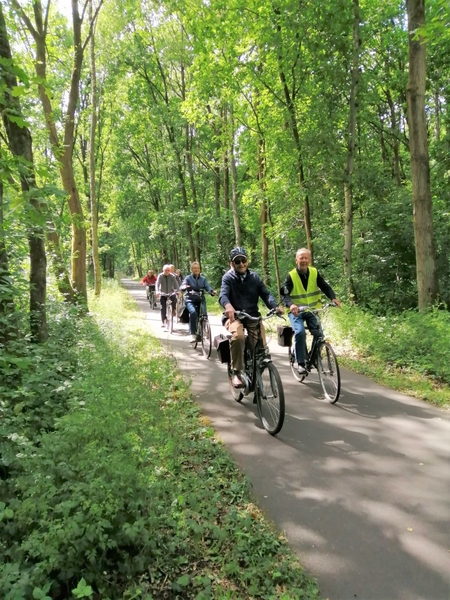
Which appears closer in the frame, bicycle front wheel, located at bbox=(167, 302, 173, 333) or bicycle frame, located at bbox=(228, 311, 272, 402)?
bicycle frame, located at bbox=(228, 311, 272, 402)

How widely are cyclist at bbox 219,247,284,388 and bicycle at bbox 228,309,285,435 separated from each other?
92mm

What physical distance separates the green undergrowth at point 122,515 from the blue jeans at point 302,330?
8.31ft

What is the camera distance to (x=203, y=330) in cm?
952

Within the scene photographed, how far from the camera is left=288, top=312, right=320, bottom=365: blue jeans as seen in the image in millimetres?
6297

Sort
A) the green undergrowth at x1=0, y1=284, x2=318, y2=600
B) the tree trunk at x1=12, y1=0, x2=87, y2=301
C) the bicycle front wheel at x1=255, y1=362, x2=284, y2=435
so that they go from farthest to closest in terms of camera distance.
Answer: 1. the tree trunk at x1=12, y1=0, x2=87, y2=301
2. the bicycle front wheel at x1=255, y1=362, x2=284, y2=435
3. the green undergrowth at x1=0, y1=284, x2=318, y2=600

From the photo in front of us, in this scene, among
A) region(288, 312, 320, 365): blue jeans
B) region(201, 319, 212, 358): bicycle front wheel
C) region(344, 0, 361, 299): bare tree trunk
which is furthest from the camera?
region(344, 0, 361, 299): bare tree trunk

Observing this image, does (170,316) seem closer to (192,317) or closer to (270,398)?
(192,317)

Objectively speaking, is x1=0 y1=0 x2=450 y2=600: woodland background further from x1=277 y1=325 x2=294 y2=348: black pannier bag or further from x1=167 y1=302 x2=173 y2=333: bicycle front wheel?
x1=277 y1=325 x2=294 y2=348: black pannier bag

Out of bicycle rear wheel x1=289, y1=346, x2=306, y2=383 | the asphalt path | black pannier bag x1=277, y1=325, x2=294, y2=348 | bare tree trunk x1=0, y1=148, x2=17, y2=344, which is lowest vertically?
the asphalt path

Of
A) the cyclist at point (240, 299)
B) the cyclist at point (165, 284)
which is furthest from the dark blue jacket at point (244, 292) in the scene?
the cyclist at point (165, 284)

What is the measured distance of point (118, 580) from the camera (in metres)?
2.48

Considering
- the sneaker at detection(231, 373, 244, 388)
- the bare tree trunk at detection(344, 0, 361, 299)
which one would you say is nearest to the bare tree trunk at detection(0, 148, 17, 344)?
the sneaker at detection(231, 373, 244, 388)

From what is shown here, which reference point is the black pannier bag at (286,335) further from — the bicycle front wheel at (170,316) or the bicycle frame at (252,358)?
the bicycle front wheel at (170,316)

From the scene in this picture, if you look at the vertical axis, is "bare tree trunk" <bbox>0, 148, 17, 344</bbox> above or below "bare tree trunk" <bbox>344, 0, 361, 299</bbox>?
below
